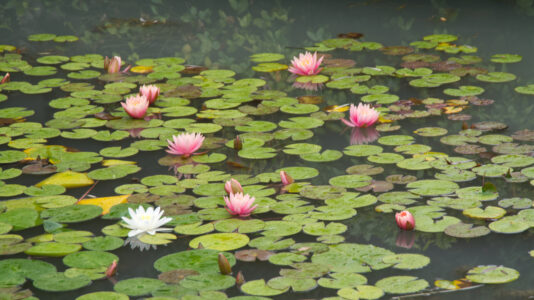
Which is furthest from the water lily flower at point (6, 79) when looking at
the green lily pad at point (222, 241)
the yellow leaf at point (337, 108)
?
the green lily pad at point (222, 241)

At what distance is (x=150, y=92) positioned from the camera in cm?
400

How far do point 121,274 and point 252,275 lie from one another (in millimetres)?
413

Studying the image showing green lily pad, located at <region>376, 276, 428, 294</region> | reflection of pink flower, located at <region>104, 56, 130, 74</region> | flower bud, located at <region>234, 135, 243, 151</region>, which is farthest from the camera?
reflection of pink flower, located at <region>104, 56, 130, 74</region>

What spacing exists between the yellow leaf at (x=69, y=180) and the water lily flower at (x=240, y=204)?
70 cm

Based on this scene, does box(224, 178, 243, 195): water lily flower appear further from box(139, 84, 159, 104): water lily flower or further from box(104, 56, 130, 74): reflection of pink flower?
box(104, 56, 130, 74): reflection of pink flower

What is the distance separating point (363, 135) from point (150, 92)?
1215 mm

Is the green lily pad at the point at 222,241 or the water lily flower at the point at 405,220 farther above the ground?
the water lily flower at the point at 405,220

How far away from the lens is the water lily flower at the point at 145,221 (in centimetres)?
254

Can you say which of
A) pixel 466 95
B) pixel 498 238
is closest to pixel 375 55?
pixel 466 95

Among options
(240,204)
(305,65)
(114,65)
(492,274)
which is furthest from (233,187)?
(114,65)

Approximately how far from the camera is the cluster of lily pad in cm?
230

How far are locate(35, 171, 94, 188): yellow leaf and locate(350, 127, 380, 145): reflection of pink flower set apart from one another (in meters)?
1.23

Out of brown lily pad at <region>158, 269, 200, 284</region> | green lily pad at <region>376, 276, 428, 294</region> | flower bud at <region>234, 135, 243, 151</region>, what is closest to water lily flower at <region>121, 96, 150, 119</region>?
flower bud at <region>234, 135, 243, 151</region>

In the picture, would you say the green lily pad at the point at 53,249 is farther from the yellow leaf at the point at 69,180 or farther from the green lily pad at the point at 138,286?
the yellow leaf at the point at 69,180
